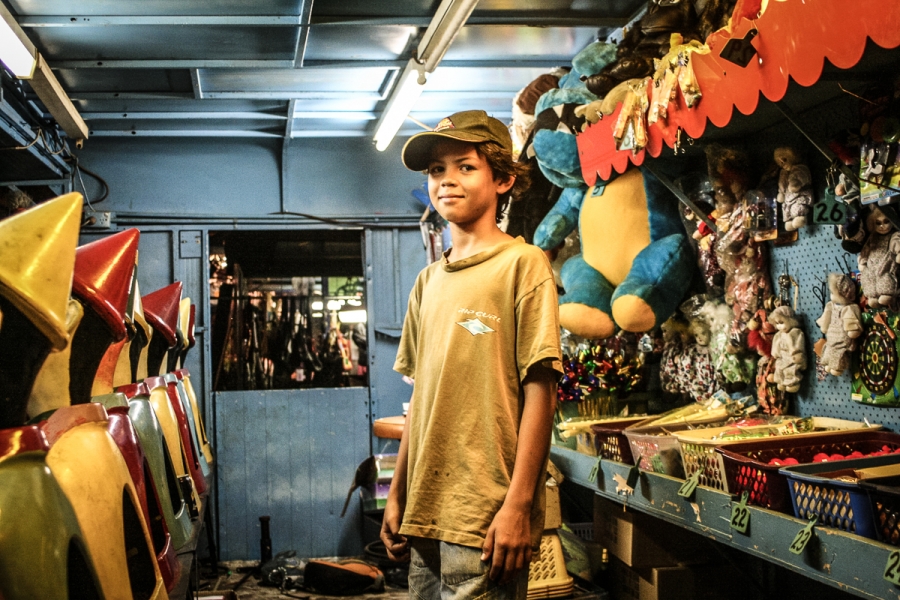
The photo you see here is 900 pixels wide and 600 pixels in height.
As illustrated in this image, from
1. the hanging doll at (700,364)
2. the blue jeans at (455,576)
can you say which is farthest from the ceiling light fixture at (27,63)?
the hanging doll at (700,364)

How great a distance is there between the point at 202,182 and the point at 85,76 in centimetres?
161

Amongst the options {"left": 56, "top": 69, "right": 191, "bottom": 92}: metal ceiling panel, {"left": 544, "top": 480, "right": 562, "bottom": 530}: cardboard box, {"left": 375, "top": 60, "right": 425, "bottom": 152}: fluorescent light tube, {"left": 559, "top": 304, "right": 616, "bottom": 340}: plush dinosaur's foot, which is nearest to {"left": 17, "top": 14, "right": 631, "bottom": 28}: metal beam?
{"left": 375, "top": 60, "right": 425, "bottom": 152}: fluorescent light tube

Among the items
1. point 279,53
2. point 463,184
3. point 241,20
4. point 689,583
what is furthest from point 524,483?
point 279,53

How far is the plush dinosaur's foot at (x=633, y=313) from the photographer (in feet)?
9.34

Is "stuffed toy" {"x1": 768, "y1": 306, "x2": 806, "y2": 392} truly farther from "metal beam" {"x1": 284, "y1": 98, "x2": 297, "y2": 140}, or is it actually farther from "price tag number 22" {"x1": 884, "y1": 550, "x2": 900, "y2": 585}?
"metal beam" {"x1": 284, "y1": 98, "x2": 297, "y2": 140}

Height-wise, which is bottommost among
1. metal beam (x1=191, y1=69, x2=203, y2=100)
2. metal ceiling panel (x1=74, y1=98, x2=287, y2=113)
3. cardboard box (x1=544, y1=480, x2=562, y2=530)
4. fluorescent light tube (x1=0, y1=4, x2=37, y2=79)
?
cardboard box (x1=544, y1=480, x2=562, y2=530)

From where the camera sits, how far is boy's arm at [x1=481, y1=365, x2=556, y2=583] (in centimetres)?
151

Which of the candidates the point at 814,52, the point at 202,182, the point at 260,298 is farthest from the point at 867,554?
the point at 260,298

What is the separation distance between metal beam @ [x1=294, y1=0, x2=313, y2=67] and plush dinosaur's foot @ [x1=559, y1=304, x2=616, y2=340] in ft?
5.48

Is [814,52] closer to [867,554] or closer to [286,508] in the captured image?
[867,554]

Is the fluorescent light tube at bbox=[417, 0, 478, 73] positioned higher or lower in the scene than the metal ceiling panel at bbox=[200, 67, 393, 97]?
lower

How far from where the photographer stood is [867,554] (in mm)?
1512

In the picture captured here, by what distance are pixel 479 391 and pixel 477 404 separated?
0.08 feet

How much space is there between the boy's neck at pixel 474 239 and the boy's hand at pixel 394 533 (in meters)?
0.56
